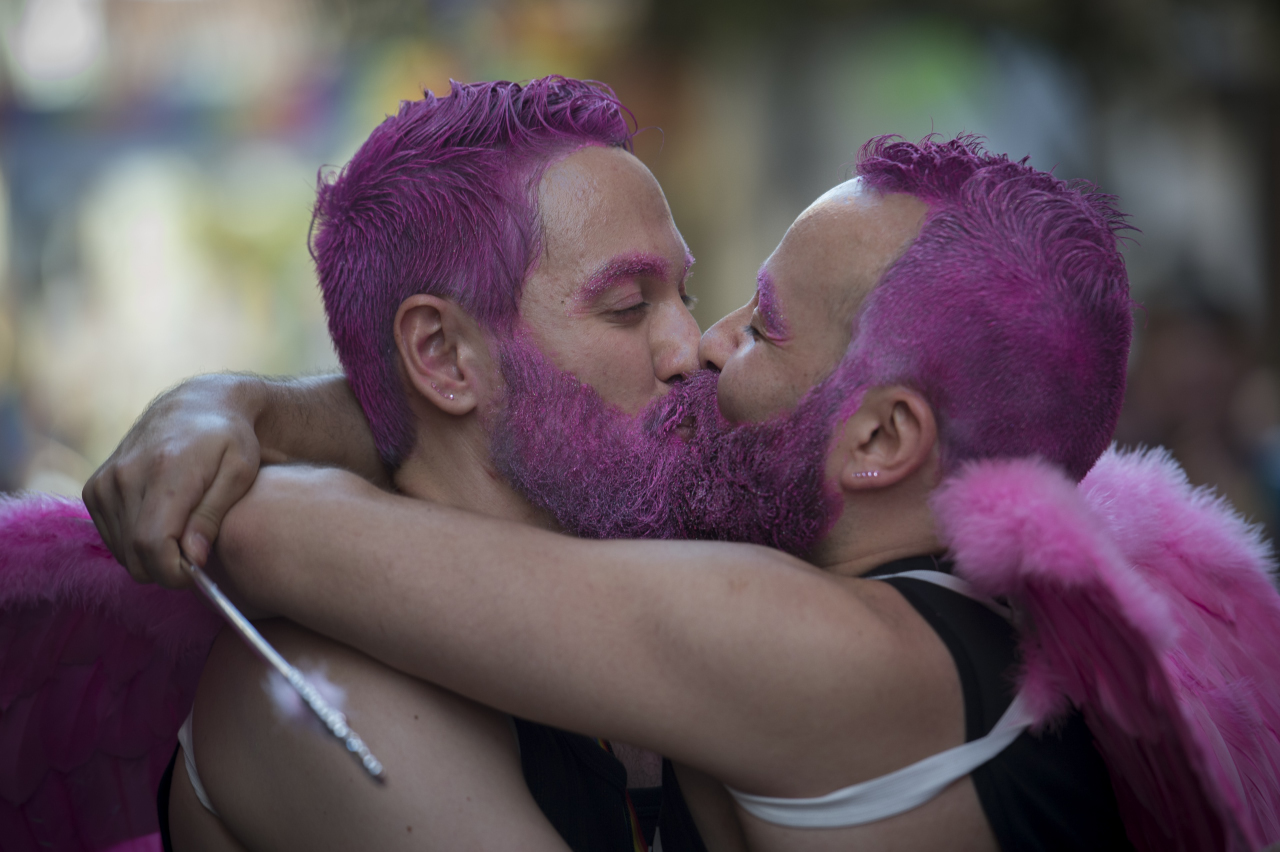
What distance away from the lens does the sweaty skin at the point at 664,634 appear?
5.02 feet

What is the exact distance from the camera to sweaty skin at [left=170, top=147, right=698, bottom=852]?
1.72 m

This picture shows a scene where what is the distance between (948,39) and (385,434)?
7.35m

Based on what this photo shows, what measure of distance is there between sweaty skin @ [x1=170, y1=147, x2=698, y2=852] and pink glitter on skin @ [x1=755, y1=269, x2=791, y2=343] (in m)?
0.29

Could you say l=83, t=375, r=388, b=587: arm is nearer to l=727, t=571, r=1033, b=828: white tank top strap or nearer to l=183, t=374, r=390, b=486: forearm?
l=183, t=374, r=390, b=486: forearm

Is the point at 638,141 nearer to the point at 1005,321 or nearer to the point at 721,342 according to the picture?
the point at 721,342

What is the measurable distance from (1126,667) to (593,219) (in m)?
1.39

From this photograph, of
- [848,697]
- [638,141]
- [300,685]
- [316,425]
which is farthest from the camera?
[638,141]

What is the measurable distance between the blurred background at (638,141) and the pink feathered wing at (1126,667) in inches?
160

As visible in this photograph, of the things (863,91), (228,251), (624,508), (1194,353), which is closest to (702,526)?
(624,508)

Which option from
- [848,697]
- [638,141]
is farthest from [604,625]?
[638,141]

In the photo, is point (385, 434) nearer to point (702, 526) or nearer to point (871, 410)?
point (702, 526)

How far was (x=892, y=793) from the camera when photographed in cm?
156

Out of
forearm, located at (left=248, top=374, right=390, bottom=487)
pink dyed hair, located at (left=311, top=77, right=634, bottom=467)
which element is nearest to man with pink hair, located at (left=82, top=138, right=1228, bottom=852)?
forearm, located at (left=248, top=374, right=390, bottom=487)

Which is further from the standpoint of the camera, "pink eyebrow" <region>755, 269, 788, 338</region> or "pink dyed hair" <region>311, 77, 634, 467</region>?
"pink dyed hair" <region>311, 77, 634, 467</region>
